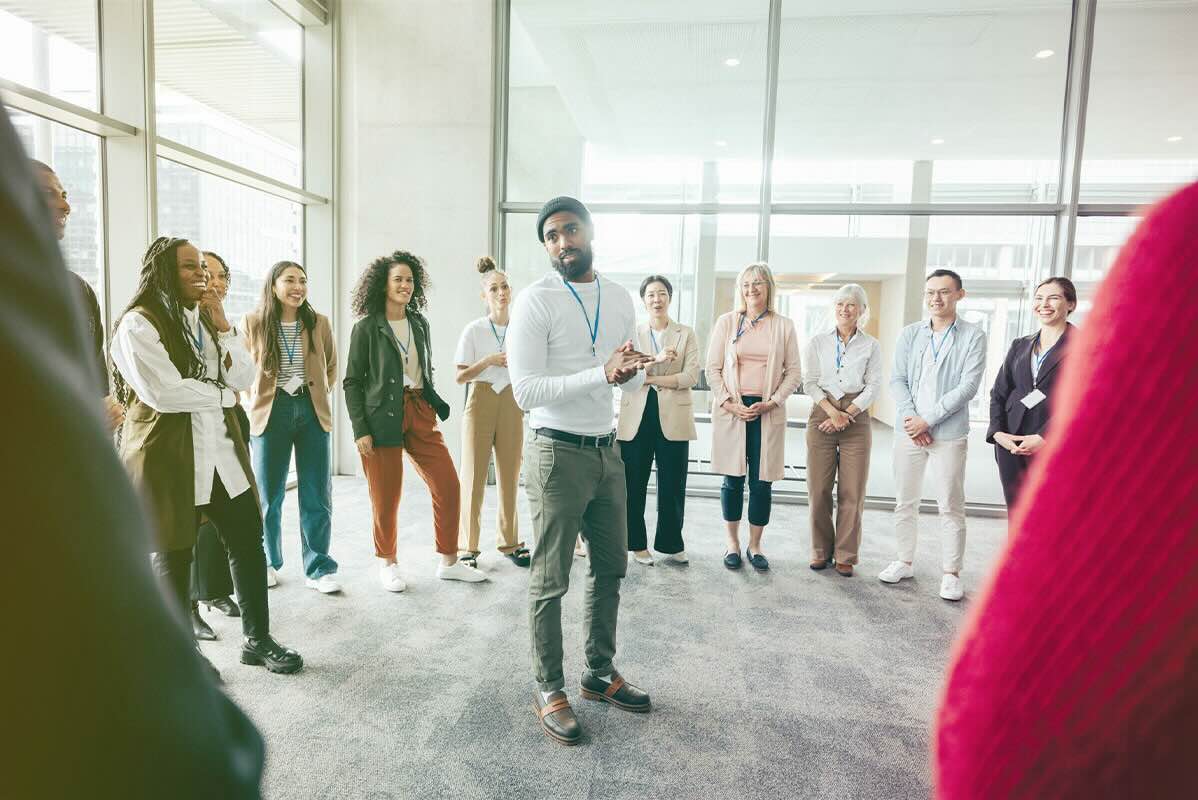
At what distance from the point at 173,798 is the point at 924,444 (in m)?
4.27

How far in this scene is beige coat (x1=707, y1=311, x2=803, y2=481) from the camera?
4.12m

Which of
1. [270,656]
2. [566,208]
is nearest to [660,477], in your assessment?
[566,208]

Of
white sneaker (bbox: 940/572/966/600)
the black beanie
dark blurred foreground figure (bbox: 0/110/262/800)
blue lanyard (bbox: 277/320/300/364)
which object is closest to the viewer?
dark blurred foreground figure (bbox: 0/110/262/800)

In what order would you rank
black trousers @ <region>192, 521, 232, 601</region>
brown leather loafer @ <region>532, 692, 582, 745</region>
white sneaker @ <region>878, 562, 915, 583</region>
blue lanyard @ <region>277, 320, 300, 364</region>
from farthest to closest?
white sneaker @ <region>878, 562, 915, 583</region>, blue lanyard @ <region>277, 320, 300, 364</region>, black trousers @ <region>192, 521, 232, 601</region>, brown leather loafer @ <region>532, 692, 582, 745</region>

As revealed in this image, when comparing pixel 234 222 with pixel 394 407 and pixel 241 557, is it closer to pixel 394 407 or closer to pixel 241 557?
pixel 394 407

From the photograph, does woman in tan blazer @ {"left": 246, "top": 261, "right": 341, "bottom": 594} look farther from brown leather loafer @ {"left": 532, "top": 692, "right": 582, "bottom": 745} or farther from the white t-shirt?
brown leather loafer @ {"left": 532, "top": 692, "right": 582, "bottom": 745}

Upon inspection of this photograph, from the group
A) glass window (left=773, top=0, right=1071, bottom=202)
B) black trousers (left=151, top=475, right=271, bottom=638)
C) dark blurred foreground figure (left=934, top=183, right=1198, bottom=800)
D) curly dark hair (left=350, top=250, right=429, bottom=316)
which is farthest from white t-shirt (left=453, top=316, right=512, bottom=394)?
dark blurred foreground figure (left=934, top=183, right=1198, bottom=800)

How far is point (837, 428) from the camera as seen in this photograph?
161 inches

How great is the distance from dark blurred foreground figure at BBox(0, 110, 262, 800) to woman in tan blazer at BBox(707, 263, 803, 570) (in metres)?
3.97

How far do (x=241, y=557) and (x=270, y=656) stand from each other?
44 cm

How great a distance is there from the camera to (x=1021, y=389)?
367cm

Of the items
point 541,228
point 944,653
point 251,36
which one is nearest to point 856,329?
point 944,653

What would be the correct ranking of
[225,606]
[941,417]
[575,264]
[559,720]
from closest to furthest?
1. [559,720]
2. [575,264]
3. [225,606]
4. [941,417]

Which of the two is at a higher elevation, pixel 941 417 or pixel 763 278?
pixel 763 278
